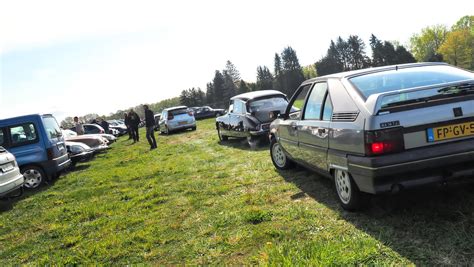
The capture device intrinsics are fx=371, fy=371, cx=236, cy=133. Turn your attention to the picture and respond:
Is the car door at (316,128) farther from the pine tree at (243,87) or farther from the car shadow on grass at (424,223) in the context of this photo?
the pine tree at (243,87)

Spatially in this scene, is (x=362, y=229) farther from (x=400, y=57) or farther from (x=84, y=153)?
(x=400, y=57)

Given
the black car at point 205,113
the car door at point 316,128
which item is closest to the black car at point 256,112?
the car door at point 316,128

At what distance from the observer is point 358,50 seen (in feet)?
299

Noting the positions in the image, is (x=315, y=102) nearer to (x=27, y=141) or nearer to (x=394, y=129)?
(x=394, y=129)

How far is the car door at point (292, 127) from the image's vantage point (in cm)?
595

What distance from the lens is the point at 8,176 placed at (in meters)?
7.74

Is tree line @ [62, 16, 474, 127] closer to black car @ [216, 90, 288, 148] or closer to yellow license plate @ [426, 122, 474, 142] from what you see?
black car @ [216, 90, 288, 148]

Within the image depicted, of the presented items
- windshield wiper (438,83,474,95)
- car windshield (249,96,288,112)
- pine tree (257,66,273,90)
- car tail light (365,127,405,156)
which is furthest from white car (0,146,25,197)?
pine tree (257,66,273,90)

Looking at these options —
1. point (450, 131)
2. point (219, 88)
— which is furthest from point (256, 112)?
point (219, 88)

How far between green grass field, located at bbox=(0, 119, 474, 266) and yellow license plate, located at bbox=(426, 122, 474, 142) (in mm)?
819

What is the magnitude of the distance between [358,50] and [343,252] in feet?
311

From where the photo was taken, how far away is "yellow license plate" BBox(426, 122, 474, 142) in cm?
362

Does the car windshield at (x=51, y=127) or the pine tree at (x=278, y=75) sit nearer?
the car windshield at (x=51, y=127)

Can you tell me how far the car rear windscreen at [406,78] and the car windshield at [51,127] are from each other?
27.9 ft
